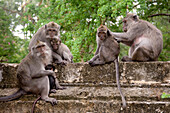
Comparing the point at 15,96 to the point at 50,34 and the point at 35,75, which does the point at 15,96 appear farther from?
the point at 50,34

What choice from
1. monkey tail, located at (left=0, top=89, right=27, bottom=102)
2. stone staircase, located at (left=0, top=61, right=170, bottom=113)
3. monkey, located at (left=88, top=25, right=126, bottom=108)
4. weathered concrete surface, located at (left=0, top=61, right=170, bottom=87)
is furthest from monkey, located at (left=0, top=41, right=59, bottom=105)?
monkey, located at (left=88, top=25, right=126, bottom=108)

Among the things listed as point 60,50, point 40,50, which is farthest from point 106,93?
point 60,50

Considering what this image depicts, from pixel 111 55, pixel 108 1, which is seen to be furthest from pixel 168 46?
pixel 111 55

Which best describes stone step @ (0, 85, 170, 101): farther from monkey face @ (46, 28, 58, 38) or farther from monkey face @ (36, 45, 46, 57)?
monkey face @ (46, 28, 58, 38)

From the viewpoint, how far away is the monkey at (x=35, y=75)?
146 inches

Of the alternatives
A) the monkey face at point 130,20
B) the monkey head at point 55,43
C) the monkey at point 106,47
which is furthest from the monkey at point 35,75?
the monkey face at point 130,20

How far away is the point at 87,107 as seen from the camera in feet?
11.4

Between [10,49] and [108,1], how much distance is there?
5659mm

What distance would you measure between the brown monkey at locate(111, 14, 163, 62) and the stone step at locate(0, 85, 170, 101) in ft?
3.62

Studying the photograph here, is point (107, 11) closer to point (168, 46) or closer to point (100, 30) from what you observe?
point (100, 30)

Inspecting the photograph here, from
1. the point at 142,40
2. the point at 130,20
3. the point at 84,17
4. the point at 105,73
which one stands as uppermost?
the point at 84,17

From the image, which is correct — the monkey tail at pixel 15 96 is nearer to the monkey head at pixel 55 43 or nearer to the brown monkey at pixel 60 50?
the brown monkey at pixel 60 50

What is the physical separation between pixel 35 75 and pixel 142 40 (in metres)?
2.66

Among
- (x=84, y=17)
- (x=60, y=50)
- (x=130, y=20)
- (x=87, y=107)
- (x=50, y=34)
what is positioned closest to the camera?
(x=87, y=107)
